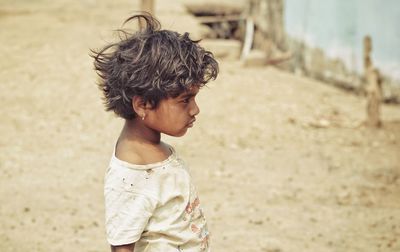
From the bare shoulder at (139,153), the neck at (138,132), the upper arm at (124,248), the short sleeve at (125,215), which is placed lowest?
the upper arm at (124,248)

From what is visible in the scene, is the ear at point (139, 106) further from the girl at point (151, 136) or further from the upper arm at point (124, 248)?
the upper arm at point (124, 248)

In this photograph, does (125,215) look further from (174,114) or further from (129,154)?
(174,114)

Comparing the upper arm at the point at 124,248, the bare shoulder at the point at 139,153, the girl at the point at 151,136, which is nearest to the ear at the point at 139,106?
the girl at the point at 151,136

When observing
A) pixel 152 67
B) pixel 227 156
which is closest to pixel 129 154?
pixel 152 67

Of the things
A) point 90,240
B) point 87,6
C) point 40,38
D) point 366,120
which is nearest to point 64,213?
point 90,240

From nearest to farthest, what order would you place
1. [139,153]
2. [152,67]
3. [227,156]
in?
[152,67], [139,153], [227,156]

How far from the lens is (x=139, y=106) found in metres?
2.13

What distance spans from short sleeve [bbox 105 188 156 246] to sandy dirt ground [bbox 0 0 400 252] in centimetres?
195

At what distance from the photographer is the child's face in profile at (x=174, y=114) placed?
2.15 meters

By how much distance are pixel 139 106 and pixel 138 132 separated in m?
0.10

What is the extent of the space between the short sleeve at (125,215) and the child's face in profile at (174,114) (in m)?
0.23

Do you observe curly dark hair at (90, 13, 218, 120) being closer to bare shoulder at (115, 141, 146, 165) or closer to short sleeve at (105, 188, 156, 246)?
bare shoulder at (115, 141, 146, 165)

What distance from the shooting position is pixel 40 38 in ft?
29.8

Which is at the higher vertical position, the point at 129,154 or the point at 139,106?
the point at 139,106
